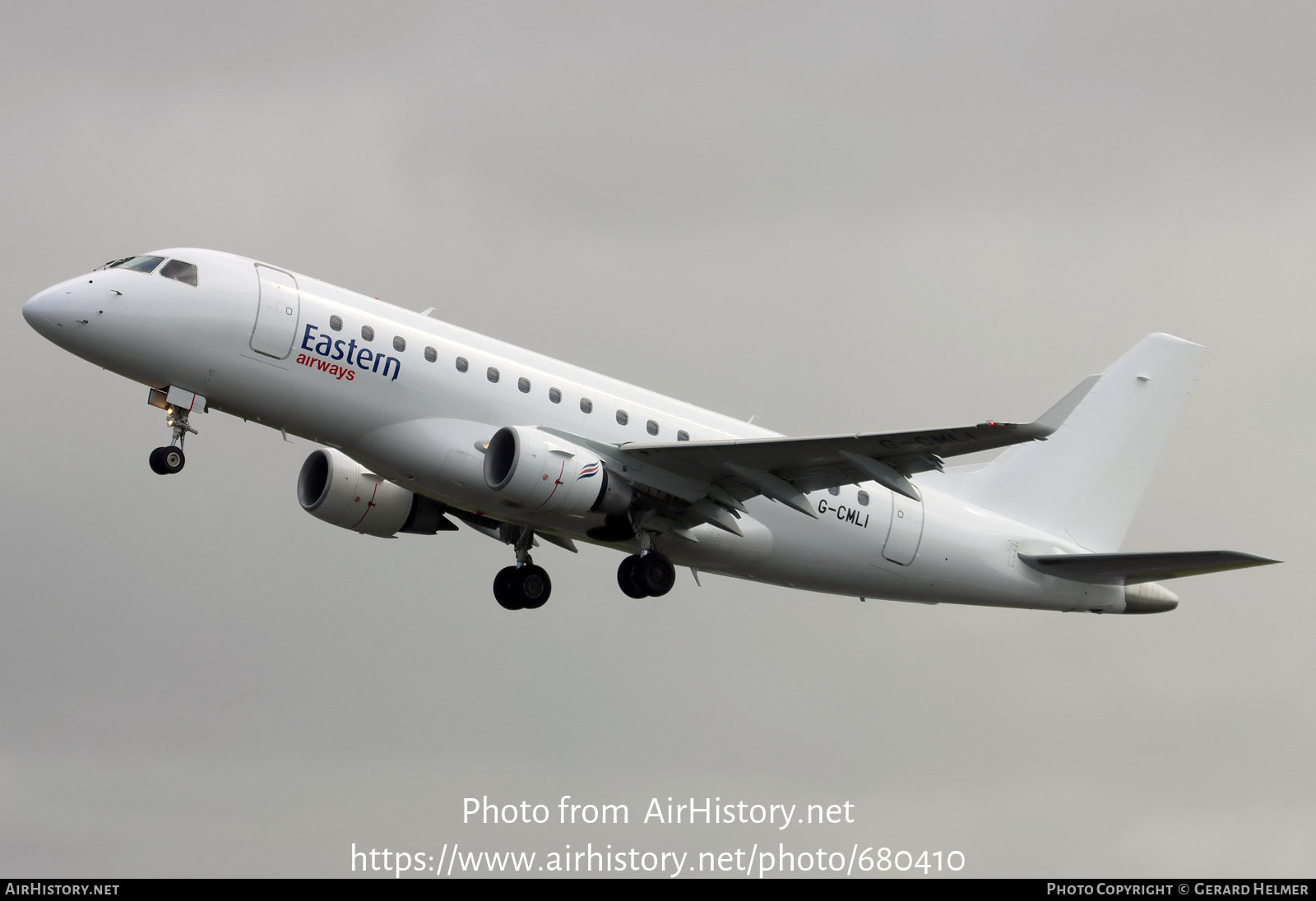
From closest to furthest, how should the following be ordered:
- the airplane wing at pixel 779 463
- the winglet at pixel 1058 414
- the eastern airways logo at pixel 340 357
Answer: the winglet at pixel 1058 414
the airplane wing at pixel 779 463
the eastern airways logo at pixel 340 357

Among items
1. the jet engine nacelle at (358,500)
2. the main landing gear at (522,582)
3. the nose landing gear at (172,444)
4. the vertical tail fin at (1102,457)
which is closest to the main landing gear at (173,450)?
the nose landing gear at (172,444)

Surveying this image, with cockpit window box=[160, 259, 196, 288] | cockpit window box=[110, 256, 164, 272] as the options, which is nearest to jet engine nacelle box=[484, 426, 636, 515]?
cockpit window box=[160, 259, 196, 288]

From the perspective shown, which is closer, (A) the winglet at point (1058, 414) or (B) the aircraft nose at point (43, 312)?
(A) the winglet at point (1058, 414)

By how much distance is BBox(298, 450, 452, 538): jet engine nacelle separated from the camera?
35.1m

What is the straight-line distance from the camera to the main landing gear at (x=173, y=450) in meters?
29.5

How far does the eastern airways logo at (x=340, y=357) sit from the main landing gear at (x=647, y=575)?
635cm

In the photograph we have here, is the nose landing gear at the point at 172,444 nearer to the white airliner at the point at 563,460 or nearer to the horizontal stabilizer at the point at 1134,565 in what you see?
the white airliner at the point at 563,460

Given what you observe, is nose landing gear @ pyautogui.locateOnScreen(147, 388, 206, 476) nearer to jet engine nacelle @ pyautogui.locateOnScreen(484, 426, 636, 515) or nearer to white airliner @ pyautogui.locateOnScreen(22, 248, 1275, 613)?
white airliner @ pyautogui.locateOnScreen(22, 248, 1275, 613)

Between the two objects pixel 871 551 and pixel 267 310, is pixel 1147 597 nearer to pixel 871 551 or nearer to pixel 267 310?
pixel 871 551

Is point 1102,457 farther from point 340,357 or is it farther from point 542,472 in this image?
point 340,357

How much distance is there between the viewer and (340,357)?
30.1 metres

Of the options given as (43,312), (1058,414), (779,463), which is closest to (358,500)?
(43,312)

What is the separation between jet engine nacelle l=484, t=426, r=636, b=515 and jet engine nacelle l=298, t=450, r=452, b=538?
4941 millimetres

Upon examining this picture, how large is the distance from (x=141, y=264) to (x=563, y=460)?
844cm
